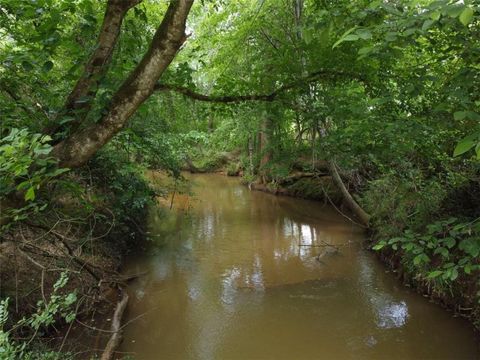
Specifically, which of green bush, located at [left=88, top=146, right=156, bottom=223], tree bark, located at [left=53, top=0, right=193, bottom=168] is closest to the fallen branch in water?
green bush, located at [left=88, top=146, right=156, bottom=223]

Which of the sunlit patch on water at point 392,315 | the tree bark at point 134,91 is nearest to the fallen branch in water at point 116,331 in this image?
the tree bark at point 134,91

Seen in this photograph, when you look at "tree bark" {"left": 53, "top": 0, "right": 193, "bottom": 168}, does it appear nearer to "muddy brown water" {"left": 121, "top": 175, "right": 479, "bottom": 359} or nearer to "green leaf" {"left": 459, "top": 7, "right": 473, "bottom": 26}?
"green leaf" {"left": 459, "top": 7, "right": 473, "bottom": 26}

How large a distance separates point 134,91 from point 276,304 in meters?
4.41

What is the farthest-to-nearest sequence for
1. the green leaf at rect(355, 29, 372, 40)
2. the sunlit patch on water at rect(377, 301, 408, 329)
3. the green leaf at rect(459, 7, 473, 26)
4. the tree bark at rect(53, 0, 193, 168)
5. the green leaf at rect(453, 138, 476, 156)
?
the sunlit patch on water at rect(377, 301, 408, 329) → the tree bark at rect(53, 0, 193, 168) → the green leaf at rect(355, 29, 372, 40) → the green leaf at rect(453, 138, 476, 156) → the green leaf at rect(459, 7, 473, 26)

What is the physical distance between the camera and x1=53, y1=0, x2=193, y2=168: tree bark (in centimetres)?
248

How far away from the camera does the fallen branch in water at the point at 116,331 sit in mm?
4281

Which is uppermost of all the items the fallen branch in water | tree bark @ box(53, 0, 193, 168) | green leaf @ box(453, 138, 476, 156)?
tree bark @ box(53, 0, 193, 168)

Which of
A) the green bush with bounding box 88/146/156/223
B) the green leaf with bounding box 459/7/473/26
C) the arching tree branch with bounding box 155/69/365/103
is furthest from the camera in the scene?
the green bush with bounding box 88/146/156/223

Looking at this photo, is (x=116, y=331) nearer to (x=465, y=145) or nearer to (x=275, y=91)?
(x=275, y=91)

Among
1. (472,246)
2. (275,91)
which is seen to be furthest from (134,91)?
(472,246)

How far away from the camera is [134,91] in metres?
2.57

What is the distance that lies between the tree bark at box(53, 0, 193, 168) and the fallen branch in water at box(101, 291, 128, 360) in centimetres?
262

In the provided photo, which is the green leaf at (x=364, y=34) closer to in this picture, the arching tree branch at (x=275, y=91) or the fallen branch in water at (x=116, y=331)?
the arching tree branch at (x=275, y=91)

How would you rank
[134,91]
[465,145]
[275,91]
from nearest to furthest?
[465,145] < [134,91] < [275,91]
